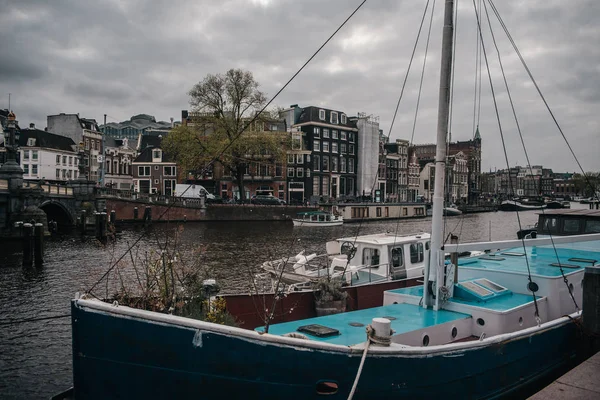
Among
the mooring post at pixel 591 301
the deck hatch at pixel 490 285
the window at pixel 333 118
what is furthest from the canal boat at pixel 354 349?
the window at pixel 333 118

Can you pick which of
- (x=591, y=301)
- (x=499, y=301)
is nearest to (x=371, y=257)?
(x=499, y=301)

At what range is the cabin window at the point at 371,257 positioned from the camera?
1435 centimetres

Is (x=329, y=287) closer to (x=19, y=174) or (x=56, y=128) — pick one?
(x=19, y=174)

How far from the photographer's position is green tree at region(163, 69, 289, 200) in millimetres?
51719

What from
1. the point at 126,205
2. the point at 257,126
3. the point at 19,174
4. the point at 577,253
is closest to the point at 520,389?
the point at 577,253

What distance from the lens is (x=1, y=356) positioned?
11016 mm

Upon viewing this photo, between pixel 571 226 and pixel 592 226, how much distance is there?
0.62m

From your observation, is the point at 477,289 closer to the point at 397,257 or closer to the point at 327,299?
the point at 327,299

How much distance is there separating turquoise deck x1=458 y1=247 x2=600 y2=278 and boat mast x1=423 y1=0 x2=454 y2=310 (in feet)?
8.63

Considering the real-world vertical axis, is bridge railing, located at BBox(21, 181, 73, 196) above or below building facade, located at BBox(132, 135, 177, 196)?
below

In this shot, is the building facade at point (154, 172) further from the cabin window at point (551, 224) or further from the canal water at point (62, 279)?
the cabin window at point (551, 224)

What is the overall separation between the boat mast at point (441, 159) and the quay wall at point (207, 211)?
39.8 m

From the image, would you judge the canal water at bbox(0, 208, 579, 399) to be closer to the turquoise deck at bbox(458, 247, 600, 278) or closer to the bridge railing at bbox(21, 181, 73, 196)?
the turquoise deck at bbox(458, 247, 600, 278)

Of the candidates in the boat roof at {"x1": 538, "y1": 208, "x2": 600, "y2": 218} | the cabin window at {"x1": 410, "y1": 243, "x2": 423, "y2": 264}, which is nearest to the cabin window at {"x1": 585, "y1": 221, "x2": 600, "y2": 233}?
the boat roof at {"x1": 538, "y1": 208, "x2": 600, "y2": 218}
